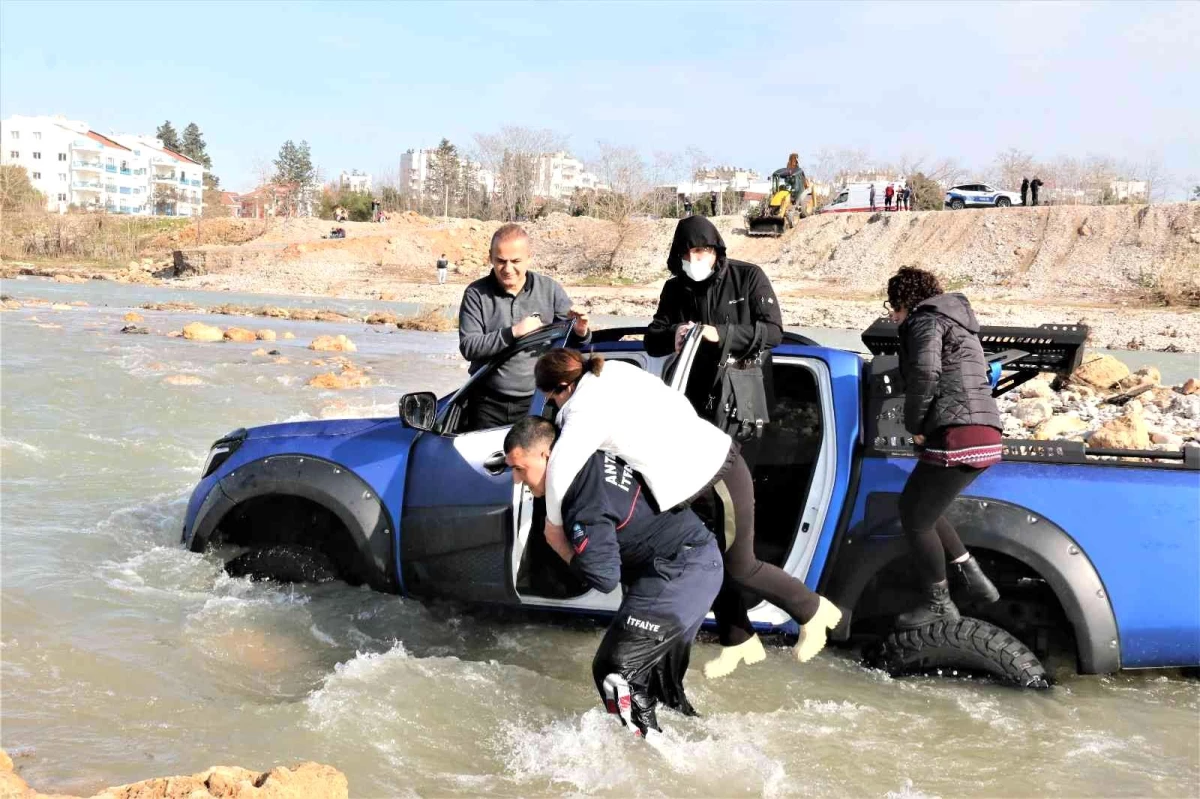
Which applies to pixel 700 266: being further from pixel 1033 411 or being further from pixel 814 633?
pixel 1033 411

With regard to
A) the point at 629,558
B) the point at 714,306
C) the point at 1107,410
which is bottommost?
the point at 1107,410

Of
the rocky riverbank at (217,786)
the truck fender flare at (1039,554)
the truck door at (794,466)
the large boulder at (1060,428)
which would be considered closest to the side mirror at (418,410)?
the truck door at (794,466)

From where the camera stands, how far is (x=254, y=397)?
15.4 meters

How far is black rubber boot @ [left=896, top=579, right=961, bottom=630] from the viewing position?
441 centimetres

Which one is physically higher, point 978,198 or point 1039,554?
point 978,198

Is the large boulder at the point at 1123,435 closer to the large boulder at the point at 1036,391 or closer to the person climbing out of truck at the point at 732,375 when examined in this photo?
the person climbing out of truck at the point at 732,375

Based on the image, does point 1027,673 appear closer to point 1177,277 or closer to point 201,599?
point 201,599

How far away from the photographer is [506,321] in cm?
564

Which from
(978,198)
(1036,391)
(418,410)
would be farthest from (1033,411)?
(978,198)

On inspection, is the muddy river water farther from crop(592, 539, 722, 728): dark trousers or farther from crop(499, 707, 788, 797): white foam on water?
crop(592, 539, 722, 728): dark trousers

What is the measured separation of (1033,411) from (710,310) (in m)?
6.92

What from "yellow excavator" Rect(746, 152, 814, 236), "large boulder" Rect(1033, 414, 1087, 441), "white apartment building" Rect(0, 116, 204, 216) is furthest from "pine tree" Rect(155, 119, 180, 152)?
"large boulder" Rect(1033, 414, 1087, 441)

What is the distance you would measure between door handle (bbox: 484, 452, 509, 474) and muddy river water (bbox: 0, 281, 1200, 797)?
2.92 feet

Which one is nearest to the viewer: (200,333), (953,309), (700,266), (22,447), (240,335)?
(953,309)
